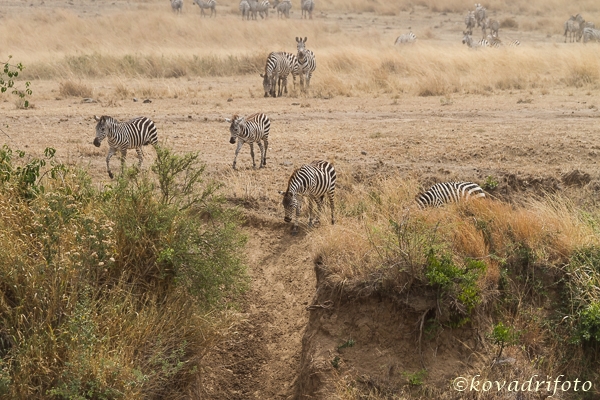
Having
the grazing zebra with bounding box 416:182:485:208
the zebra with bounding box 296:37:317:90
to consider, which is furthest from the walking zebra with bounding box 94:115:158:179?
the zebra with bounding box 296:37:317:90

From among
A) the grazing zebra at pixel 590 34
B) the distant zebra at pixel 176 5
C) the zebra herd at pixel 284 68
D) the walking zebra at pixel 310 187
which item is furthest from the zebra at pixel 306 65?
the distant zebra at pixel 176 5

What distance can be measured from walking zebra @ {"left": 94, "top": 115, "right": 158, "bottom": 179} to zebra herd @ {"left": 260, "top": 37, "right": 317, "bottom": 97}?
7384 millimetres

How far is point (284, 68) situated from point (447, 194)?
10869 mm

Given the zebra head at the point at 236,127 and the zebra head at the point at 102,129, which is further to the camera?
the zebra head at the point at 236,127

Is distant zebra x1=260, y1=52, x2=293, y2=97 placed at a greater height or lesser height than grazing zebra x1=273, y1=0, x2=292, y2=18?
lesser

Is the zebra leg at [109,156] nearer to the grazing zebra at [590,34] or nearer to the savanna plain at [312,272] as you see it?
the savanna plain at [312,272]

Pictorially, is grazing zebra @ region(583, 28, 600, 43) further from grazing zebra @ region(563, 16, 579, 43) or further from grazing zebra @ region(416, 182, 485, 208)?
grazing zebra @ region(416, 182, 485, 208)

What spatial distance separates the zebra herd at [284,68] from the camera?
2077 centimetres

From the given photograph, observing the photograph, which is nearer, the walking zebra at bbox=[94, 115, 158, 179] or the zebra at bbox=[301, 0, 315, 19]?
the walking zebra at bbox=[94, 115, 158, 179]

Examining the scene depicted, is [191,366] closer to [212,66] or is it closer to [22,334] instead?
[22,334]

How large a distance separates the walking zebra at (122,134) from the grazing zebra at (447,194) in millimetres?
4722

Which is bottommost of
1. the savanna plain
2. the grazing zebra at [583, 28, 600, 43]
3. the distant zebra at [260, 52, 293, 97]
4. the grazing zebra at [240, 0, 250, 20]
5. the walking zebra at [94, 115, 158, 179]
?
the savanna plain

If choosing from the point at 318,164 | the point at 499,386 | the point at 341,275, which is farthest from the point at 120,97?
the point at 499,386

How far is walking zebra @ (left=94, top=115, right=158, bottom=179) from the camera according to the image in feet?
43.3
